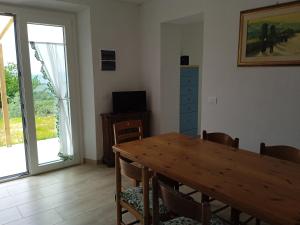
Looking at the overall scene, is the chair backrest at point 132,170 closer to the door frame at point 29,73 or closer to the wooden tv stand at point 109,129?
the wooden tv stand at point 109,129

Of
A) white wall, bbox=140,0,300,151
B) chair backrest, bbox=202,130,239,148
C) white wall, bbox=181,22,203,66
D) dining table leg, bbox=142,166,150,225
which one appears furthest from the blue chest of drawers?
dining table leg, bbox=142,166,150,225

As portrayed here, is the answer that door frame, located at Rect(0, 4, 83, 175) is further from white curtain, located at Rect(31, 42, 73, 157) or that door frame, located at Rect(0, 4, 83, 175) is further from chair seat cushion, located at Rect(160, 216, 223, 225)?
chair seat cushion, located at Rect(160, 216, 223, 225)

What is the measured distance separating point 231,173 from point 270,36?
1.73 m

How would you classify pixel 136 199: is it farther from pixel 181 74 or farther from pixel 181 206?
pixel 181 74

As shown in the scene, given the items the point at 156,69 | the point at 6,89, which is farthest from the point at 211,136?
the point at 6,89

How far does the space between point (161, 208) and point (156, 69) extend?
2.65m

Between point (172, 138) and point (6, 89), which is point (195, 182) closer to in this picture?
point (172, 138)

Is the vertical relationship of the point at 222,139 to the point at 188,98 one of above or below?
below

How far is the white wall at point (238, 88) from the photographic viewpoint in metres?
2.51

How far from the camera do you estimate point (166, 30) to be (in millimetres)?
3906

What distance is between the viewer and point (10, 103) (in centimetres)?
343

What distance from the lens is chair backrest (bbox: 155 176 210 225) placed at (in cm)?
111

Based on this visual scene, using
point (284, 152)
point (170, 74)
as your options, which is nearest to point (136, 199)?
point (284, 152)

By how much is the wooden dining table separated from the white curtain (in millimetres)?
1997
